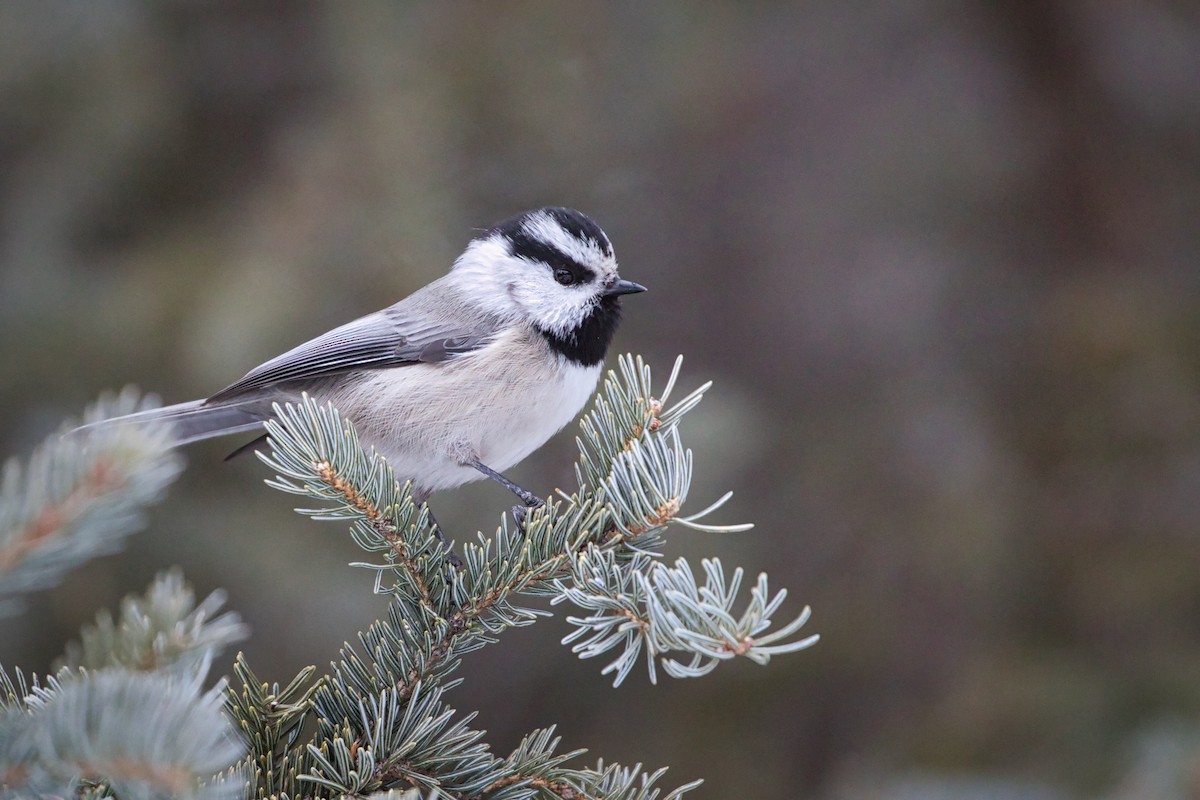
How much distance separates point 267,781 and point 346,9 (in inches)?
111

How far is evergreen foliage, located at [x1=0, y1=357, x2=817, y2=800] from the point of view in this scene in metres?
1.01

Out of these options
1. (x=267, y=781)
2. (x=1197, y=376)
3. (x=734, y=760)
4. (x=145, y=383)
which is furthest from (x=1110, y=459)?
(x=145, y=383)

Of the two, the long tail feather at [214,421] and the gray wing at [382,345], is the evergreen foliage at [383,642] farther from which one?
the long tail feather at [214,421]

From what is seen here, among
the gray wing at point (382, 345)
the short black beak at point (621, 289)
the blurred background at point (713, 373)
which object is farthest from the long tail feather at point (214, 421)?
the short black beak at point (621, 289)

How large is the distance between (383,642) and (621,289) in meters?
1.39

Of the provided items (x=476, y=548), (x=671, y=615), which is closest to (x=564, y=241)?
(x=476, y=548)

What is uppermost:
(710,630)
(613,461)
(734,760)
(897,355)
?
(897,355)

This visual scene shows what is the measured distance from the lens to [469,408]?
2586 millimetres

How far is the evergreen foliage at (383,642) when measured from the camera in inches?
39.7

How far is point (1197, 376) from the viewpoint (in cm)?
337

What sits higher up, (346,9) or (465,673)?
(346,9)

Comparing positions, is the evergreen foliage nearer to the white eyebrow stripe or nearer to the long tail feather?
the white eyebrow stripe

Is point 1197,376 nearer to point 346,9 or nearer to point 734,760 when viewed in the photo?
point 734,760

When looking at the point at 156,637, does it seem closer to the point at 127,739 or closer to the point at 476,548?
the point at 127,739
